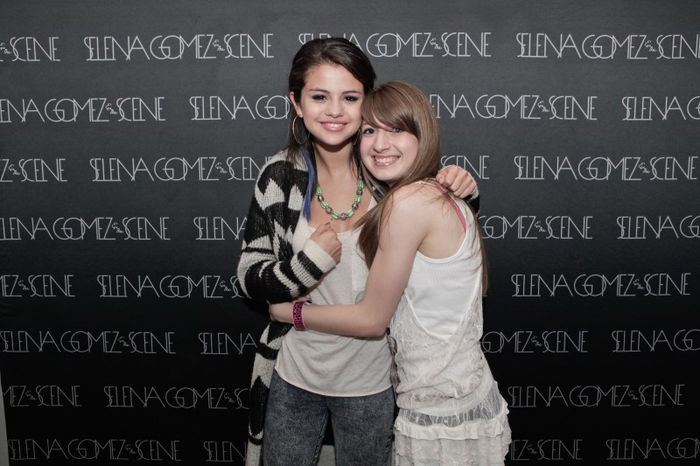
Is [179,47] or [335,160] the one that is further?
[179,47]

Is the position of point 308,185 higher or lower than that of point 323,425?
higher

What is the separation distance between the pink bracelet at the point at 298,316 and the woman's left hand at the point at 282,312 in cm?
2

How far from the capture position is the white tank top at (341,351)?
5.57 ft

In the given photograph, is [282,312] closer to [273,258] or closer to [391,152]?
[273,258]

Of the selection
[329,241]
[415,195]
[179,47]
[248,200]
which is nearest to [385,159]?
[415,195]

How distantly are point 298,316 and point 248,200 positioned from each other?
817 millimetres

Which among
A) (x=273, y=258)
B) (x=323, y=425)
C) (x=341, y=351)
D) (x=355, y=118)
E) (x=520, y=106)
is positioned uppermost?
(x=520, y=106)

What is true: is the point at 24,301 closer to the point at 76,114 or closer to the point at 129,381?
the point at 129,381

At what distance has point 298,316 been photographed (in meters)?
1.68

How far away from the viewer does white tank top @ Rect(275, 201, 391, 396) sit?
1698 mm

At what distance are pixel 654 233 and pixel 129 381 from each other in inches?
83.3

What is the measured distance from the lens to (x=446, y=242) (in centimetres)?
147

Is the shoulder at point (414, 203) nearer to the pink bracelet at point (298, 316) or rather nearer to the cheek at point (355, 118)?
the cheek at point (355, 118)

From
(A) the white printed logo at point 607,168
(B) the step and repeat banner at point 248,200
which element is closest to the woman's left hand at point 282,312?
(B) the step and repeat banner at point 248,200
